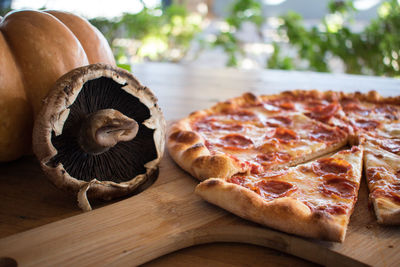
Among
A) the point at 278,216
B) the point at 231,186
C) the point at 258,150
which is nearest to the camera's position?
the point at 278,216

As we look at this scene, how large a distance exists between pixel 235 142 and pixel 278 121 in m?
0.48

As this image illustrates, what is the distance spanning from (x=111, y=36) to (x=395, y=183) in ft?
16.2

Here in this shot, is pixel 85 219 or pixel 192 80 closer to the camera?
pixel 85 219

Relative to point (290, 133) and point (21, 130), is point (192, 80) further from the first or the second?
point (21, 130)

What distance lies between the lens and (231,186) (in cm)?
146

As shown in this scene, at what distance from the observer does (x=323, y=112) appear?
8.64 ft

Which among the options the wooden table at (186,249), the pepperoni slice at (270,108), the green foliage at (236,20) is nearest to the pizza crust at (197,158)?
the wooden table at (186,249)

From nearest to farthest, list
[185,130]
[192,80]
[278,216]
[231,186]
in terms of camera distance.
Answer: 1. [278,216]
2. [231,186]
3. [185,130]
4. [192,80]

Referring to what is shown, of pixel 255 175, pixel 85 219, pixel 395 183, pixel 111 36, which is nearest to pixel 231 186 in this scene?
pixel 255 175

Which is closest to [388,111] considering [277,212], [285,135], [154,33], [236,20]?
[285,135]

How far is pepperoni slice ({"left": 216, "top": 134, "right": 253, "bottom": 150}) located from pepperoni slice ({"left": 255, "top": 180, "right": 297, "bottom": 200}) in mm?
414

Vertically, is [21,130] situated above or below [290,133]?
above

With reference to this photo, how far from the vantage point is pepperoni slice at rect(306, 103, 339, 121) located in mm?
2543

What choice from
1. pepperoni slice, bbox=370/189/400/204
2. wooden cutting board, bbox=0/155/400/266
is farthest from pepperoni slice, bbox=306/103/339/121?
wooden cutting board, bbox=0/155/400/266
